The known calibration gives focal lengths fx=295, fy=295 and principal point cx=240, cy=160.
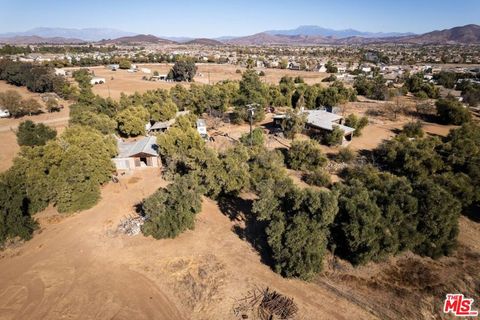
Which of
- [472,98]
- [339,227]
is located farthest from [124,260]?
[472,98]

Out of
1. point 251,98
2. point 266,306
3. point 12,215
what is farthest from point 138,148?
point 266,306

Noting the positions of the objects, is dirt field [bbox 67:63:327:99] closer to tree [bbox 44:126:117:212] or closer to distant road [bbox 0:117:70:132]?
distant road [bbox 0:117:70:132]

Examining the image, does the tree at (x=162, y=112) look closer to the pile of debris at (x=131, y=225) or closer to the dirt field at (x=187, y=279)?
the pile of debris at (x=131, y=225)

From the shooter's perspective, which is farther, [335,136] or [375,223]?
[335,136]

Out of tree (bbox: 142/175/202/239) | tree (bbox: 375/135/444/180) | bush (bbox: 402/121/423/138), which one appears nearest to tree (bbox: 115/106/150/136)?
tree (bbox: 142/175/202/239)

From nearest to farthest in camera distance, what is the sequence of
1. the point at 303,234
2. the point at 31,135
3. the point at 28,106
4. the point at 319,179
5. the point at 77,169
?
the point at 303,234
the point at 77,169
the point at 319,179
the point at 31,135
the point at 28,106

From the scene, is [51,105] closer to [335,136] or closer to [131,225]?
[131,225]

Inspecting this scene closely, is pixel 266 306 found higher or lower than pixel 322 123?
lower

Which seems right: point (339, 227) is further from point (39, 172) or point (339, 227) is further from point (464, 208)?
point (39, 172)
